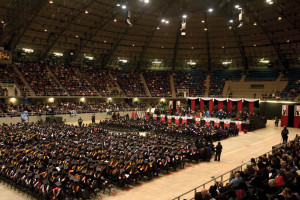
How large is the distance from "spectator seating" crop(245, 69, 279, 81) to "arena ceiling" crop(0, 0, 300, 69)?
1986mm

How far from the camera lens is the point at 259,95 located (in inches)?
1772

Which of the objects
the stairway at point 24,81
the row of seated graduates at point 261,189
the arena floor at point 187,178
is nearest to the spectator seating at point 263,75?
the arena floor at point 187,178

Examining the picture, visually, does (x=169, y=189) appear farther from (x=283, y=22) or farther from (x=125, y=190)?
(x=283, y=22)

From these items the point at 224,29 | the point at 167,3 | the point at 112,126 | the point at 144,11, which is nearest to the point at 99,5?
the point at 144,11

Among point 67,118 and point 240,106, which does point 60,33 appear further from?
point 240,106

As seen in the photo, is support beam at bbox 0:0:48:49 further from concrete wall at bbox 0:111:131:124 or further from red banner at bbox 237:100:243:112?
red banner at bbox 237:100:243:112

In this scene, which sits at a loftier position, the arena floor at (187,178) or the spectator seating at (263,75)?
the spectator seating at (263,75)

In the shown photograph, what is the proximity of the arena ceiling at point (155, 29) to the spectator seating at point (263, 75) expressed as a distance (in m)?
1.99

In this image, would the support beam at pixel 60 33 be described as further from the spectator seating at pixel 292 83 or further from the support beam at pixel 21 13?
the spectator seating at pixel 292 83

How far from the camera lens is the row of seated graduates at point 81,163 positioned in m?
11.7

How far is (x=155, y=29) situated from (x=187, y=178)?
33.5 metres

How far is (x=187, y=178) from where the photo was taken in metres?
15.0

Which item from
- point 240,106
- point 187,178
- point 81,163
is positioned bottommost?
point 187,178

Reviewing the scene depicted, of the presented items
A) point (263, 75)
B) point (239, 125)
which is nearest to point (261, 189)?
point (239, 125)
